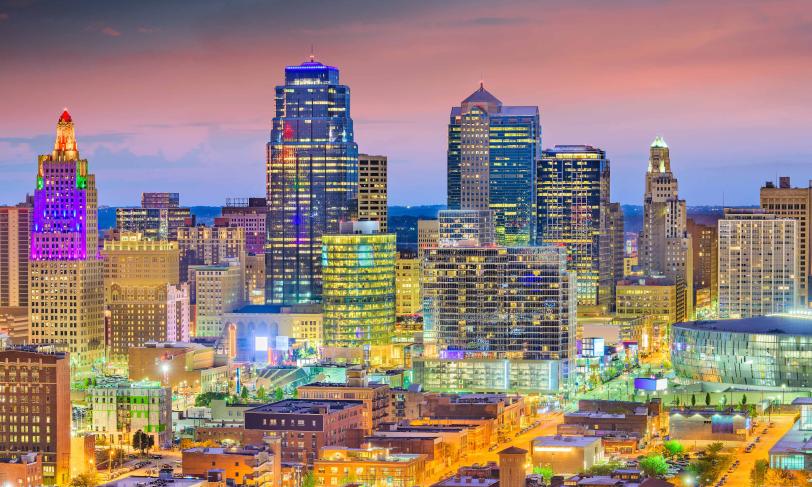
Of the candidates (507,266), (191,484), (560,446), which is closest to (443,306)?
(507,266)

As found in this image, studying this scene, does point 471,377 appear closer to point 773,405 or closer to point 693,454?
point 773,405

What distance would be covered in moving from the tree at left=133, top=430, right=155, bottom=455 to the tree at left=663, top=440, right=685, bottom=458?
3642cm

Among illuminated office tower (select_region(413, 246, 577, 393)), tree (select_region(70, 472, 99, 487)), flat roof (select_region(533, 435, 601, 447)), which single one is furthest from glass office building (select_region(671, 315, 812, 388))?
tree (select_region(70, 472, 99, 487))

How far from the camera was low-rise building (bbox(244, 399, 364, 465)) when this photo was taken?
14375 cm

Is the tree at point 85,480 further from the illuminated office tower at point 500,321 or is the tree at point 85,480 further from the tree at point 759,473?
the illuminated office tower at point 500,321

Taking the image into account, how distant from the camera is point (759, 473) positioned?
131 m

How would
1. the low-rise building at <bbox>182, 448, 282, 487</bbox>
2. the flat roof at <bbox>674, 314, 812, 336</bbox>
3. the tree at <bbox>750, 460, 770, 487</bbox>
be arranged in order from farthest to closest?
the flat roof at <bbox>674, 314, 812, 336</bbox>
the tree at <bbox>750, 460, 770, 487</bbox>
the low-rise building at <bbox>182, 448, 282, 487</bbox>

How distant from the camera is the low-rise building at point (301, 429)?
472 feet

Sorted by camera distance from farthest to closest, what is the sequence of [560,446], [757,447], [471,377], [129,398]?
1. [471,377]
2. [129,398]
3. [757,447]
4. [560,446]

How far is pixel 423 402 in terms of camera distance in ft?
543

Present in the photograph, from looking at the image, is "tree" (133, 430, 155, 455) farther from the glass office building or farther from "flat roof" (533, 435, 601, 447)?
the glass office building

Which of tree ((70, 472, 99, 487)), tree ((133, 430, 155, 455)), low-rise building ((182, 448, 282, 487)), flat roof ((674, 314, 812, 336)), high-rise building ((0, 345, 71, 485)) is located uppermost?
flat roof ((674, 314, 812, 336))

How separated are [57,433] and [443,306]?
52730mm

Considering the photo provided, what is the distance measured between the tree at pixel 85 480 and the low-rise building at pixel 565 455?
2785 cm
